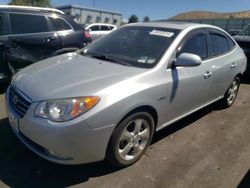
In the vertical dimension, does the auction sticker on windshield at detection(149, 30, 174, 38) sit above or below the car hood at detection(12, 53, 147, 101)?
above

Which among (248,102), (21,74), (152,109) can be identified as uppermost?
(21,74)

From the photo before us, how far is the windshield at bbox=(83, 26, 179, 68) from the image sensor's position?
11.7 ft

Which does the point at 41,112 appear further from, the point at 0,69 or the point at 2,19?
the point at 2,19

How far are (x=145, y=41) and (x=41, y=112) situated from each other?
1815mm

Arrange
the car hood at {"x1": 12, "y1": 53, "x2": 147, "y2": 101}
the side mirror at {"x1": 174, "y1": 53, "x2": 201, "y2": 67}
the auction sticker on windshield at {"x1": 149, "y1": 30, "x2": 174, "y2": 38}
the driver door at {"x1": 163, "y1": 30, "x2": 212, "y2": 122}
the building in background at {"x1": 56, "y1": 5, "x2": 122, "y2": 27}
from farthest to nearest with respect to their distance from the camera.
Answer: the building in background at {"x1": 56, "y1": 5, "x2": 122, "y2": 27} < the auction sticker on windshield at {"x1": 149, "y1": 30, "x2": 174, "y2": 38} < the driver door at {"x1": 163, "y1": 30, "x2": 212, "y2": 122} < the side mirror at {"x1": 174, "y1": 53, "x2": 201, "y2": 67} < the car hood at {"x1": 12, "y1": 53, "x2": 147, "y2": 101}

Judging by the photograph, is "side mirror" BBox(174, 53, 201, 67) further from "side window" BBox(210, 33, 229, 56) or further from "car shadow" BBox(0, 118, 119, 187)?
"car shadow" BBox(0, 118, 119, 187)

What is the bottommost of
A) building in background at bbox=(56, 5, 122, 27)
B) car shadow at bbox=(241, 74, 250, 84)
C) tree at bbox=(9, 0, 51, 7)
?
building in background at bbox=(56, 5, 122, 27)

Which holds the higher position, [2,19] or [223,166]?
→ [2,19]

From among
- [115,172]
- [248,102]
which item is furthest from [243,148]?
[248,102]

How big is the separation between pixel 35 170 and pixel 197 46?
9.04 ft

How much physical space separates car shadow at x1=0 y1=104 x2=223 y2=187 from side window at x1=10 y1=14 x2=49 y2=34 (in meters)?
2.95

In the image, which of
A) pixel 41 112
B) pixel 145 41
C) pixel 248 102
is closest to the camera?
pixel 41 112

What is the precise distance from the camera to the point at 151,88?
323 centimetres

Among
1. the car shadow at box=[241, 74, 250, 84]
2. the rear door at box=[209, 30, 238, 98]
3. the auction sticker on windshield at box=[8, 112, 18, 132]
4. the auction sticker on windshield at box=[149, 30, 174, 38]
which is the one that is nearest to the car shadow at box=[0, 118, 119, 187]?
the auction sticker on windshield at box=[8, 112, 18, 132]
